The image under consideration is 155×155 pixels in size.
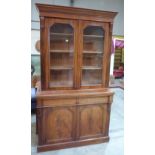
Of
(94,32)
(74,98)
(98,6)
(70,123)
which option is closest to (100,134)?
(70,123)

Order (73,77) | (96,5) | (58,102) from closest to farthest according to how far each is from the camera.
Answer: (58,102) < (73,77) < (96,5)

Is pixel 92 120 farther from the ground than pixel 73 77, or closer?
closer

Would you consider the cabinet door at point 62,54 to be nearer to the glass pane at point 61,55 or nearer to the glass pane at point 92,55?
the glass pane at point 61,55

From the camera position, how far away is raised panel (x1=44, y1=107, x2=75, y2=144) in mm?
2340

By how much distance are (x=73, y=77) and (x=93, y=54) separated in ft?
1.60

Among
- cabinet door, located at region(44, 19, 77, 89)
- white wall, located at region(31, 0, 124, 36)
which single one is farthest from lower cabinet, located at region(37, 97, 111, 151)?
white wall, located at region(31, 0, 124, 36)

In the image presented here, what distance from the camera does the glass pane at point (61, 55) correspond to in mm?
2373

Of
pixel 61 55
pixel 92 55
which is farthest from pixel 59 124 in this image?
pixel 92 55

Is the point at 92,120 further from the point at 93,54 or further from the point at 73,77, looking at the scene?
the point at 93,54

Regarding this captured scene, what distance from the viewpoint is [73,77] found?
2430mm

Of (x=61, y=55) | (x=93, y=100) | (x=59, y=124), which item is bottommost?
(x=59, y=124)
